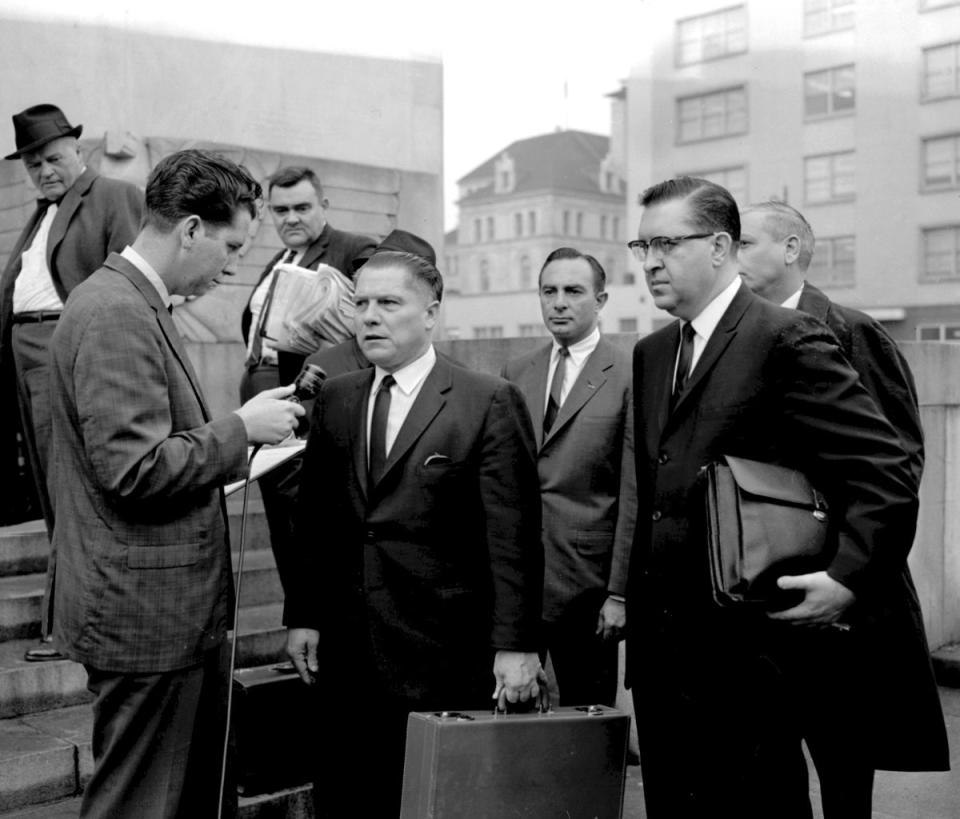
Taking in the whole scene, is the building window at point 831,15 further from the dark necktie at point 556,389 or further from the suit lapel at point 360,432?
the suit lapel at point 360,432

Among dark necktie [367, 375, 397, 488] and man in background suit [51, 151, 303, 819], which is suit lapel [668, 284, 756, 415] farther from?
man in background suit [51, 151, 303, 819]

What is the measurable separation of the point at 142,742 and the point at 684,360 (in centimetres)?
177

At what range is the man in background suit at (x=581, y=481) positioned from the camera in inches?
184

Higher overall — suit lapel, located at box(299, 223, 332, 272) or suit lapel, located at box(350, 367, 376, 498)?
suit lapel, located at box(299, 223, 332, 272)

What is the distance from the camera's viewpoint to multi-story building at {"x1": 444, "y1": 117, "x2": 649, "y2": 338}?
83.0m

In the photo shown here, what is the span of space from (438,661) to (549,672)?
2.39m

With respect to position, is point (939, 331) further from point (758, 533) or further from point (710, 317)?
point (758, 533)

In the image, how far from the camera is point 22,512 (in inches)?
212

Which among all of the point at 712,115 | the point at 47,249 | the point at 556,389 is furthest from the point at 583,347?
the point at 712,115

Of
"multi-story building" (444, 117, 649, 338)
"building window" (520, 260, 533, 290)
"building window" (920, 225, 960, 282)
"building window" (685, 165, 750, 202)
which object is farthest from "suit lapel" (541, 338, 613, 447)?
"building window" (520, 260, 533, 290)

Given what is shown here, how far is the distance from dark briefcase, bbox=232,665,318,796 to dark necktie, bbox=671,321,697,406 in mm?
1605

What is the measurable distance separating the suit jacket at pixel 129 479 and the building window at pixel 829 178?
155 ft

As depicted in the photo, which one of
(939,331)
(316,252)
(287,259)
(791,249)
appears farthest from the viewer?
(939,331)

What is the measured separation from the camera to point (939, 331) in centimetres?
4369
